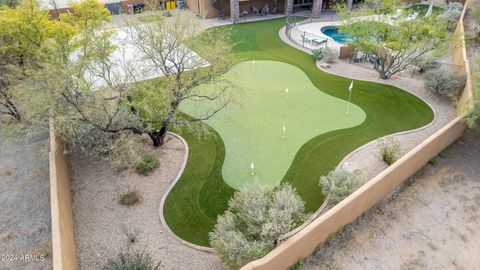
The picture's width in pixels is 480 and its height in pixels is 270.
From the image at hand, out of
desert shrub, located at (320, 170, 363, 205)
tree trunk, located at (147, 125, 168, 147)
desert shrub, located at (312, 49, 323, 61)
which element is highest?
desert shrub, located at (312, 49, 323, 61)

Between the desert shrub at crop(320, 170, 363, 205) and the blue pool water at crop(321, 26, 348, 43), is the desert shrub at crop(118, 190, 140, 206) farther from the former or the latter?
the blue pool water at crop(321, 26, 348, 43)

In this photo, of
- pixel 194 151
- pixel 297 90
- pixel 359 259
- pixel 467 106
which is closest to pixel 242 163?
pixel 194 151

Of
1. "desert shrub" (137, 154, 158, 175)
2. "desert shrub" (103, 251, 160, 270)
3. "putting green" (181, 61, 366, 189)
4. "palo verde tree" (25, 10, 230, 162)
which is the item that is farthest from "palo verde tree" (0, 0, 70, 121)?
"desert shrub" (103, 251, 160, 270)

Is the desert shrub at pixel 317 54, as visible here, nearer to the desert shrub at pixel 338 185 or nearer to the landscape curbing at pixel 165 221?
the landscape curbing at pixel 165 221

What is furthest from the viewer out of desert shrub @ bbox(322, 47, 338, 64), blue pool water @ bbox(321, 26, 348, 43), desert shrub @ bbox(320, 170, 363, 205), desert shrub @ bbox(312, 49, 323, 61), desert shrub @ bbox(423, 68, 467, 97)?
blue pool water @ bbox(321, 26, 348, 43)

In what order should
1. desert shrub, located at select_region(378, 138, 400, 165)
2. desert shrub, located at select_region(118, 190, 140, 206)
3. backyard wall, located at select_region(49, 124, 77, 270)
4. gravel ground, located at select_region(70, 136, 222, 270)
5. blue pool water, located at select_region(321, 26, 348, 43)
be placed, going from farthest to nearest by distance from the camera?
1. blue pool water, located at select_region(321, 26, 348, 43)
2. desert shrub, located at select_region(378, 138, 400, 165)
3. desert shrub, located at select_region(118, 190, 140, 206)
4. gravel ground, located at select_region(70, 136, 222, 270)
5. backyard wall, located at select_region(49, 124, 77, 270)

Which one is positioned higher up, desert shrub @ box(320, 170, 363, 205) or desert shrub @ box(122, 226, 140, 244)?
desert shrub @ box(320, 170, 363, 205)

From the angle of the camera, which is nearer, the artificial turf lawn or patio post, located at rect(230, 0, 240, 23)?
the artificial turf lawn
